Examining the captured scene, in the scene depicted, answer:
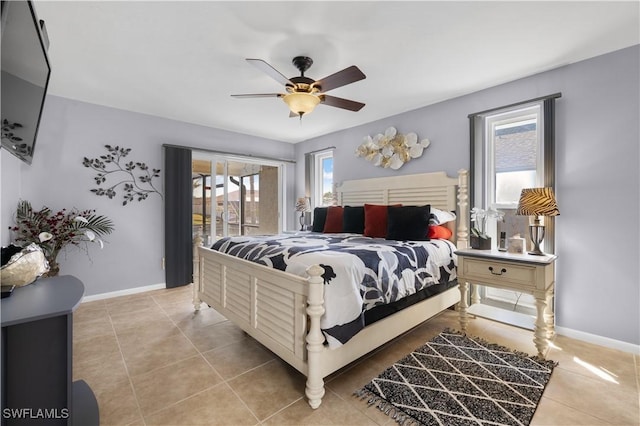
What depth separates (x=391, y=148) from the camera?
3.95 metres

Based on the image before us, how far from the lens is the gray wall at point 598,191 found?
2303mm

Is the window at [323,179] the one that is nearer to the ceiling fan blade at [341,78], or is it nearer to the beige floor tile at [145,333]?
the ceiling fan blade at [341,78]

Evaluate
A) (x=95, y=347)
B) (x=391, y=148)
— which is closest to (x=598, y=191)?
(x=391, y=148)

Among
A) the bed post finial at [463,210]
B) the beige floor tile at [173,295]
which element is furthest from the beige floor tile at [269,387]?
the bed post finial at [463,210]

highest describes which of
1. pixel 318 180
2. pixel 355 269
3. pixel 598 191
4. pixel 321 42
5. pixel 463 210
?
pixel 321 42

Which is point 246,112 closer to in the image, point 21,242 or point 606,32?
point 21,242

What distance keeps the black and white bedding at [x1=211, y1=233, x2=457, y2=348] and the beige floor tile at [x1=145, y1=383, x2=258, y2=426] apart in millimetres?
635

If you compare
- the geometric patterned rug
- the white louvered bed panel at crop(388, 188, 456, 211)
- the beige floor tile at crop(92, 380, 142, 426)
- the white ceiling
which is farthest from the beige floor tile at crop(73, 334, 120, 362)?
the white louvered bed panel at crop(388, 188, 456, 211)

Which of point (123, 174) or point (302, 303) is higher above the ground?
point (123, 174)

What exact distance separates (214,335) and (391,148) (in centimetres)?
310

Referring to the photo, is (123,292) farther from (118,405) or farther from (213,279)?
(118,405)

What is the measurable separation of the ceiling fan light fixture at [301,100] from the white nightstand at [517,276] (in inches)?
75.2

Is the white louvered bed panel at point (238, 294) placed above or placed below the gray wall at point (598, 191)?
below

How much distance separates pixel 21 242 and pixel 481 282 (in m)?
4.63
